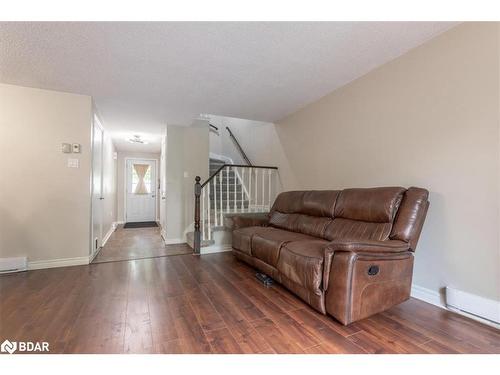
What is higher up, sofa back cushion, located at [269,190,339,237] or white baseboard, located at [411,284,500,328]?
sofa back cushion, located at [269,190,339,237]

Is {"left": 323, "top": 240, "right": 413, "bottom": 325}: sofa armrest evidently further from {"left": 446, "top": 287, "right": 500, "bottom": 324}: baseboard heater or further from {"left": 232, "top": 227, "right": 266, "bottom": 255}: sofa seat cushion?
{"left": 232, "top": 227, "right": 266, "bottom": 255}: sofa seat cushion

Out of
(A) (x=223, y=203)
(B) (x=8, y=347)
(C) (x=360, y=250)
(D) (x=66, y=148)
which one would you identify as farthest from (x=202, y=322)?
(D) (x=66, y=148)

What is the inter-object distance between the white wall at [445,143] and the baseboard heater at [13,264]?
13.8ft

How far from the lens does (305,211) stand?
9.87 ft

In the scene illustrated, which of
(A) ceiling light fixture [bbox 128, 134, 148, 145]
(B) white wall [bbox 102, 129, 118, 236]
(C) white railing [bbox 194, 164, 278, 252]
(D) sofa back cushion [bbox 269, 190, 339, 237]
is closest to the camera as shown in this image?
(D) sofa back cushion [bbox 269, 190, 339, 237]

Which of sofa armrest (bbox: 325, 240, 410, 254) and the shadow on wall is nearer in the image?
sofa armrest (bbox: 325, 240, 410, 254)

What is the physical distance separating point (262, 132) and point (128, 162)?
4764mm

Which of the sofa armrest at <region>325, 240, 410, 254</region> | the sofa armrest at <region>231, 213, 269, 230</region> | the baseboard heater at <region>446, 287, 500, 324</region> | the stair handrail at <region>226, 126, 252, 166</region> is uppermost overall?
the stair handrail at <region>226, 126, 252, 166</region>

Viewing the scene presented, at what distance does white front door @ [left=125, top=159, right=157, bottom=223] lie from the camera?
287 inches

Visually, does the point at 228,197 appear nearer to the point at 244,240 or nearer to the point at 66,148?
the point at 244,240

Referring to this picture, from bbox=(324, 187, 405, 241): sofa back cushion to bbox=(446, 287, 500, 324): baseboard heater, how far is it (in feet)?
2.13

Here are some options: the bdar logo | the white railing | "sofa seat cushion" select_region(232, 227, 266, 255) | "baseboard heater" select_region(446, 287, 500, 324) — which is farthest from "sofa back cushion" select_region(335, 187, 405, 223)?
the bdar logo

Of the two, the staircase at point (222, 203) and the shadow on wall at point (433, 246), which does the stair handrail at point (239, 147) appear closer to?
the staircase at point (222, 203)

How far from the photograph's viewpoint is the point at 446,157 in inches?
77.0
